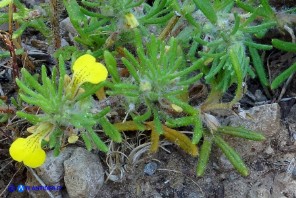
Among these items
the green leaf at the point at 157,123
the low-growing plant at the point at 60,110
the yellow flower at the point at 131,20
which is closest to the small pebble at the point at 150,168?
the green leaf at the point at 157,123

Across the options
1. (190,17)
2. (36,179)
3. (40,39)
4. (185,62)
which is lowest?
(36,179)

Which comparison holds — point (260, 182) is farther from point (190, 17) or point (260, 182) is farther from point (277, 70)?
point (190, 17)

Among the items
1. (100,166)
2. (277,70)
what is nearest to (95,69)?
(100,166)

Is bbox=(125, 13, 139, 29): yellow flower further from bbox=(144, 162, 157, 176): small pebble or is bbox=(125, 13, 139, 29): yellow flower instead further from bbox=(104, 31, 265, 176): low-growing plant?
bbox=(144, 162, 157, 176): small pebble

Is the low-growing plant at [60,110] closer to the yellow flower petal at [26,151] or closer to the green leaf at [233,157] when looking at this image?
the yellow flower petal at [26,151]

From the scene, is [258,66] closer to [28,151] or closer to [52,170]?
[52,170]
